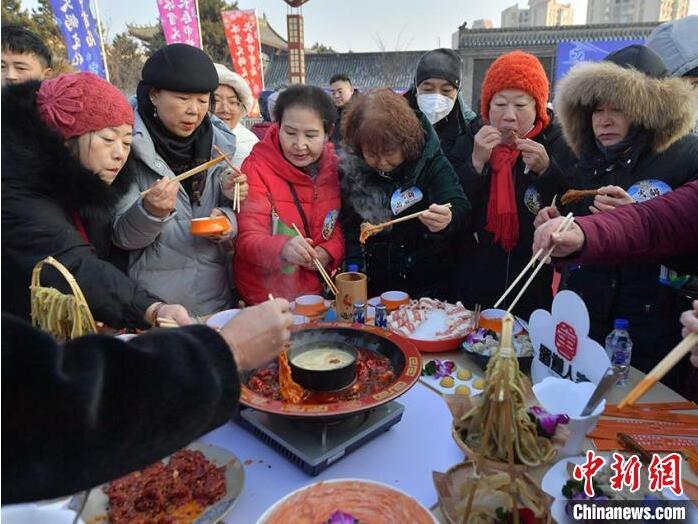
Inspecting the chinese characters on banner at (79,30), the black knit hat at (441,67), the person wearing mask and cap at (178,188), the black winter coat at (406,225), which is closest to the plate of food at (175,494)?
the person wearing mask and cap at (178,188)

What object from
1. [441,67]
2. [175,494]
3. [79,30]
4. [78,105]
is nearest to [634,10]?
[79,30]

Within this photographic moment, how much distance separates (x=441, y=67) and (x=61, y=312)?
3.05 m

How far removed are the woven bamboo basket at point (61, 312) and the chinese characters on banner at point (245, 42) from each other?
14.0 metres

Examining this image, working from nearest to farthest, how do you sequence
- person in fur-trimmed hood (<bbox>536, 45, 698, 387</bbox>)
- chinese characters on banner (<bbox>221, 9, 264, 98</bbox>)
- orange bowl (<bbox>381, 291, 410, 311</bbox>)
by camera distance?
person in fur-trimmed hood (<bbox>536, 45, 698, 387</bbox>) → orange bowl (<bbox>381, 291, 410, 311</bbox>) → chinese characters on banner (<bbox>221, 9, 264, 98</bbox>)

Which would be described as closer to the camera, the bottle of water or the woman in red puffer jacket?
the bottle of water

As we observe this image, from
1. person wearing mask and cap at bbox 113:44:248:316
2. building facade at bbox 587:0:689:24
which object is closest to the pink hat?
person wearing mask and cap at bbox 113:44:248:316

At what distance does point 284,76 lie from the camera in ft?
92.3

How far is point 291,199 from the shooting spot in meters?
2.95

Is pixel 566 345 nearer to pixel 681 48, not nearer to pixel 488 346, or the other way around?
pixel 488 346

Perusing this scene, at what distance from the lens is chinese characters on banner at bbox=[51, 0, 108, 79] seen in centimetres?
888

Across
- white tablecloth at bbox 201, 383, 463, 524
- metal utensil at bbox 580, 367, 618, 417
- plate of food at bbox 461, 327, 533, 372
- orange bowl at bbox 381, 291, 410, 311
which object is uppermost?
metal utensil at bbox 580, 367, 618, 417

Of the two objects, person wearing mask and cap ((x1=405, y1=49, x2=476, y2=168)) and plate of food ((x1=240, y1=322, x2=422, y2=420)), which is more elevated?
person wearing mask and cap ((x1=405, y1=49, x2=476, y2=168))

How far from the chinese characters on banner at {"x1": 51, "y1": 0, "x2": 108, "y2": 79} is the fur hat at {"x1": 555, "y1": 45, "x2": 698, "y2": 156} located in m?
8.99

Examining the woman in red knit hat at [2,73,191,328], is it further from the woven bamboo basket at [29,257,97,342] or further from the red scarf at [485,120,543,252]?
the red scarf at [485,120,543,252]
